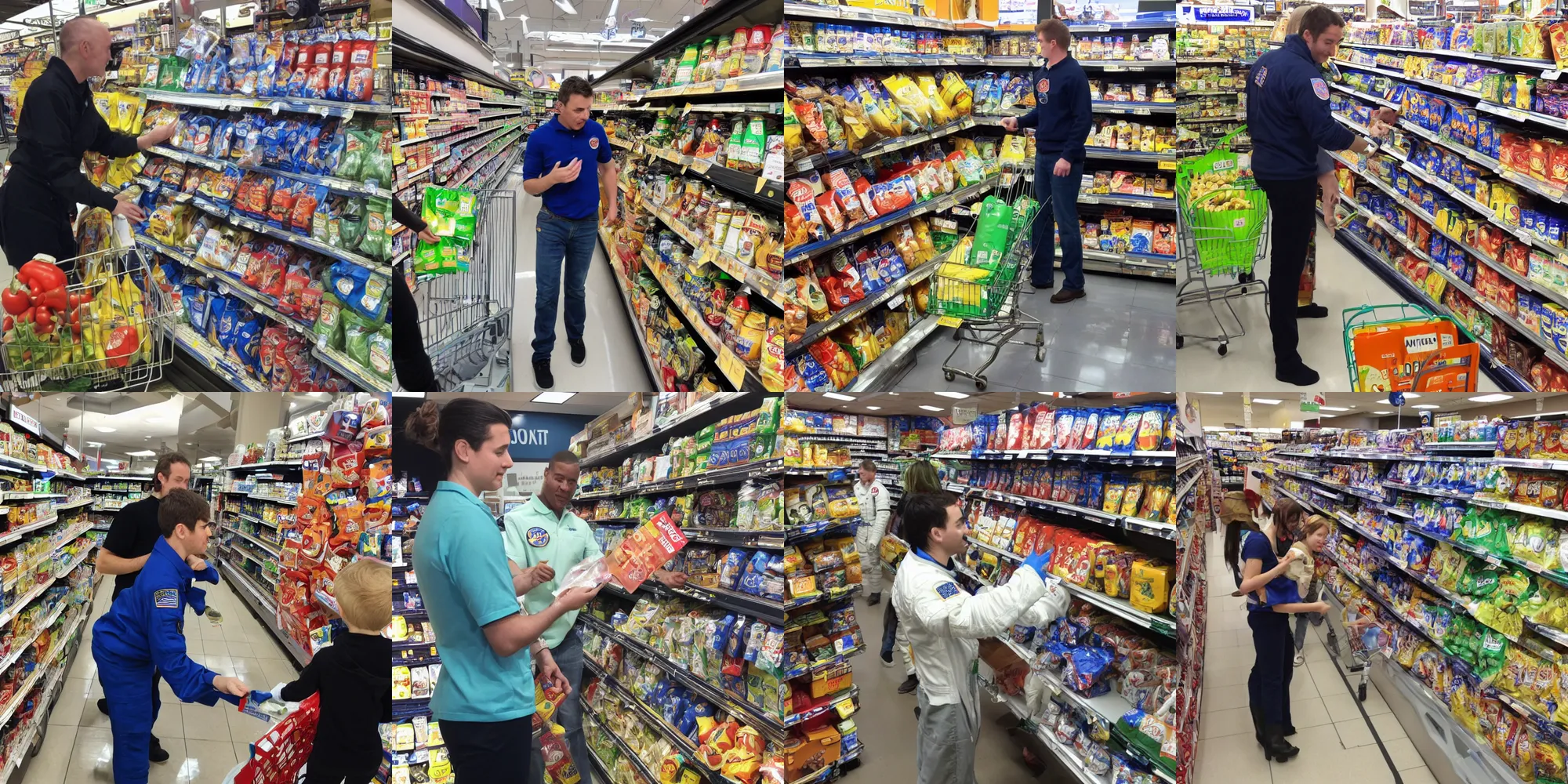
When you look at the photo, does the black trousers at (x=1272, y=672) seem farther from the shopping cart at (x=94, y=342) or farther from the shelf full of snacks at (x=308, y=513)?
the shopping cart at (x=94, y=342)

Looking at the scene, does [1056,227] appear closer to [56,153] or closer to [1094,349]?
[1094,349]

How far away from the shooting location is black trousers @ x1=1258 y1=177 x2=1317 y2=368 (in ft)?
10.9

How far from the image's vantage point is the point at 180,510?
2.78m

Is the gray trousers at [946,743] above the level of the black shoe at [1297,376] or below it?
below

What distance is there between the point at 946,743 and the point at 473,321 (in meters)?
1.89

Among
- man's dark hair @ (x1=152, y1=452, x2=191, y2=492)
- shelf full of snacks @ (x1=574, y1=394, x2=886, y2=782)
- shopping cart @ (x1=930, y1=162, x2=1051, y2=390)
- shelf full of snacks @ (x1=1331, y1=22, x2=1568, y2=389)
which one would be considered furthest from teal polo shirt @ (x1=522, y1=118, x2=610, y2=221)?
shelf full of snacks @ (x1=1331, y1=22, x2=1568, y2=389)

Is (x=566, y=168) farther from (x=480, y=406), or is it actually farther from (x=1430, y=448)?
(x=1430, y=448)

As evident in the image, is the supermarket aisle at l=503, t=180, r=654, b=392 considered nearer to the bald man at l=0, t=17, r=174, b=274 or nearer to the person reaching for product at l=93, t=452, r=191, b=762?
the bald man at l=0, t=17, r=174, b=274

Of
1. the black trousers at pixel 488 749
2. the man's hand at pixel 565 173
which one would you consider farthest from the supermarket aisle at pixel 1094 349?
the black trousers at pixel 488 749

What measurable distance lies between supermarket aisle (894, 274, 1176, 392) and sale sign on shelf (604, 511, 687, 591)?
160 cm

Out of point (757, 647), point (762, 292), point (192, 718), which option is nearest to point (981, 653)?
point (757, 647)

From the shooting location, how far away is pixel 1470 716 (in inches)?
137

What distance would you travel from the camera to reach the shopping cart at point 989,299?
3389 mm

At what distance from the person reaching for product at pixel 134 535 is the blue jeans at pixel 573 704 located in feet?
4.90
